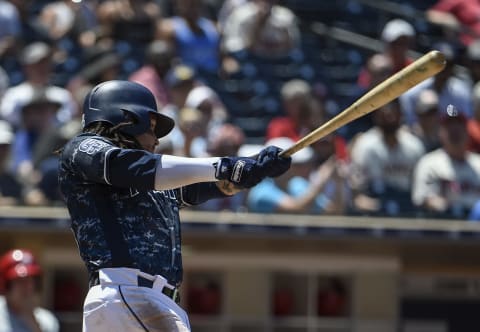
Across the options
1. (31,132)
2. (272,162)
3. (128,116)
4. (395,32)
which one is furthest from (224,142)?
(272,162)

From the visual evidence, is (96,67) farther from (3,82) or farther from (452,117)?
(452,117)

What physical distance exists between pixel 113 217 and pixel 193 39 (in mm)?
5689

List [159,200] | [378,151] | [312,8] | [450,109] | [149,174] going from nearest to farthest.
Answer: [149,174] → [159,200] → [378,151] → [450,109] → [312,8]

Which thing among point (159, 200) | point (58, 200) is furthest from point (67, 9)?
point (159, 200)

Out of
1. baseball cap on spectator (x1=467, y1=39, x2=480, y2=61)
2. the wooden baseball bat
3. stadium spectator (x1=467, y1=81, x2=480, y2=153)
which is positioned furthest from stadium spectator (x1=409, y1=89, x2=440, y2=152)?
the wooden baseball bat

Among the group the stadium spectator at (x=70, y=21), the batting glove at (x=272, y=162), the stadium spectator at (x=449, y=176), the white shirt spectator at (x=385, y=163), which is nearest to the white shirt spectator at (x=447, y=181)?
the stadium spectator at (x=449, y=176)

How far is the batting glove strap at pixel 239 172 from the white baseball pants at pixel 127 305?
454 millimetres

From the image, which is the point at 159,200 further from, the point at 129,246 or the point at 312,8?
the point at 312,8

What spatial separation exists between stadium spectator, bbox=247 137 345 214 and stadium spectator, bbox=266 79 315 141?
0.61 metres

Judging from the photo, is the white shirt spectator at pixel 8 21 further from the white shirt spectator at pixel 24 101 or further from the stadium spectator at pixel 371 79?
the stadium spectator at pixel 371 79

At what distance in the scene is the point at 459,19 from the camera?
36.0 ft

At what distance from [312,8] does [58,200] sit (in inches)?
167

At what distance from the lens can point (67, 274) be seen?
8039 millimetres

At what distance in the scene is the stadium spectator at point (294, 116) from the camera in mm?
8719
